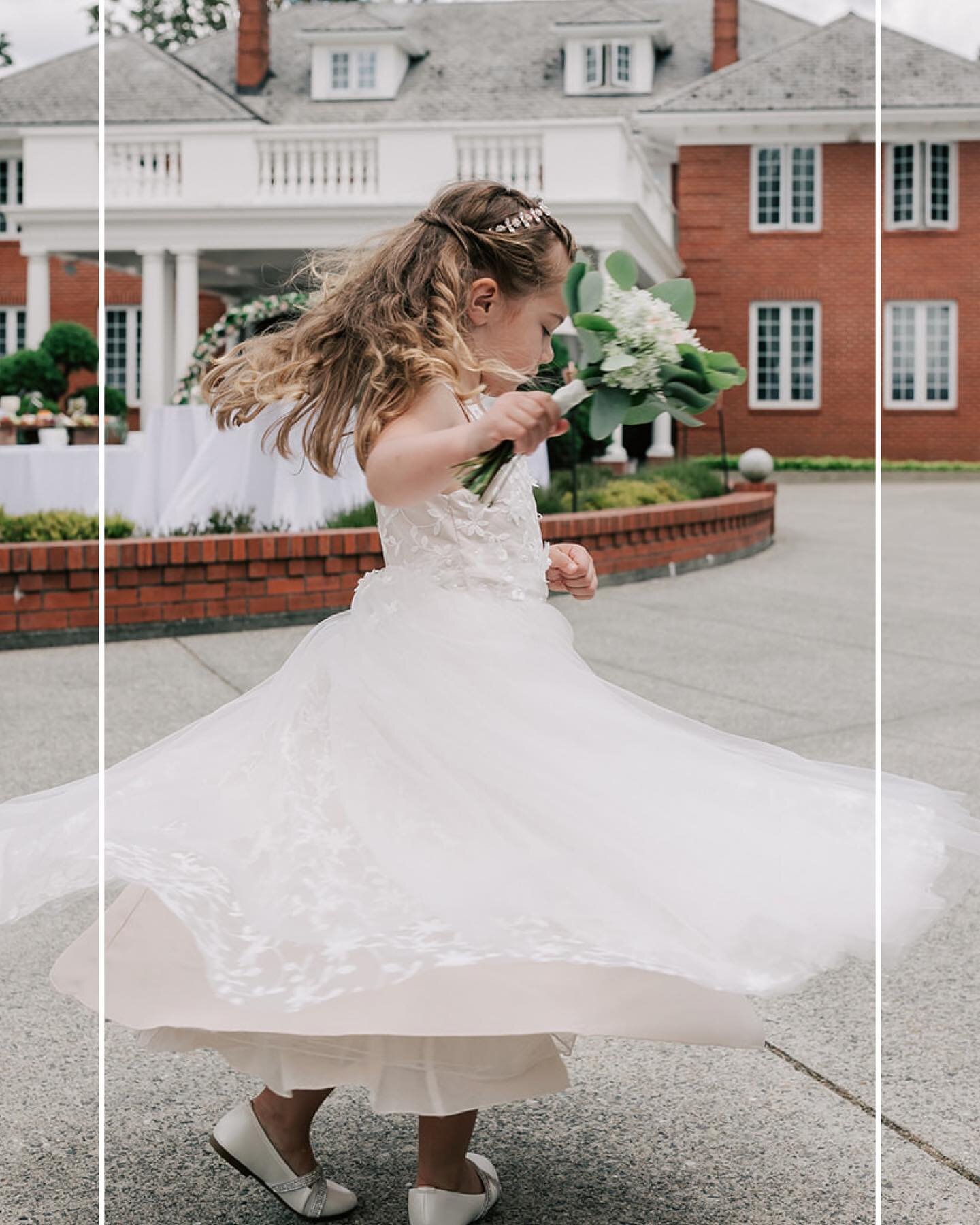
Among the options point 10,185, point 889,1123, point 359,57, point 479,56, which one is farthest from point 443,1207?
point 10,185

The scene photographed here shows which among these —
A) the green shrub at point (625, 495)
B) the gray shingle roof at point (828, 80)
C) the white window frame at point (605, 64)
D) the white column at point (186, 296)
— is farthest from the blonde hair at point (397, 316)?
the white window frame at point (605, 64)

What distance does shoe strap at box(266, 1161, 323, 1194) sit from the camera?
2.19m

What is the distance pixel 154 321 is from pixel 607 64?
11.1 meters

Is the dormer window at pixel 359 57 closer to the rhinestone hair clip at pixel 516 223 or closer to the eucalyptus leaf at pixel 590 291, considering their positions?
the rhinestone hair clip at pixel 516 223

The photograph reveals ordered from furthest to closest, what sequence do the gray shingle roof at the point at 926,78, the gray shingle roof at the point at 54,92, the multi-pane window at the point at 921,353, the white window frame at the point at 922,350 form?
the multi-pane window at the point at 921,353
the white window frame at the point at 922,350
the gray shingle roof at the point at 926,78
the gray shingle roof at the point at 54,92

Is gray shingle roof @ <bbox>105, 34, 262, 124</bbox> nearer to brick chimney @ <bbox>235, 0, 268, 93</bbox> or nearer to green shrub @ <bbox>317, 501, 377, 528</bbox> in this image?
brick chimney @ <bbox>235, 0, 268, 93</bbox>

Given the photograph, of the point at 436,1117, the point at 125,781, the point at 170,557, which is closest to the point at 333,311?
the point at 125,781

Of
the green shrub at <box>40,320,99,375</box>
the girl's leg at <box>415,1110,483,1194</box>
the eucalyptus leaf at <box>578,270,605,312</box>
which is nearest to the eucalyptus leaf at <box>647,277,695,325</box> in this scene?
the eucalyptus leaf at <box>578,270,605,312</box>

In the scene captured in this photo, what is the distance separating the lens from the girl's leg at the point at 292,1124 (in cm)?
221

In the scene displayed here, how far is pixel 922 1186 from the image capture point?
7.51ft

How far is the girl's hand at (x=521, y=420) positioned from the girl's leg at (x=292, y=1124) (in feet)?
3.37

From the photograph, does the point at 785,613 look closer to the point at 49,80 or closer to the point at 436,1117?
the point at 436,1117

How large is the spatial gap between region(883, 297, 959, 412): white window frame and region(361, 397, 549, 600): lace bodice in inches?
976

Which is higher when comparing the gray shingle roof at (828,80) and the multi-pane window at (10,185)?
the gray shingle roof at (828,80)
